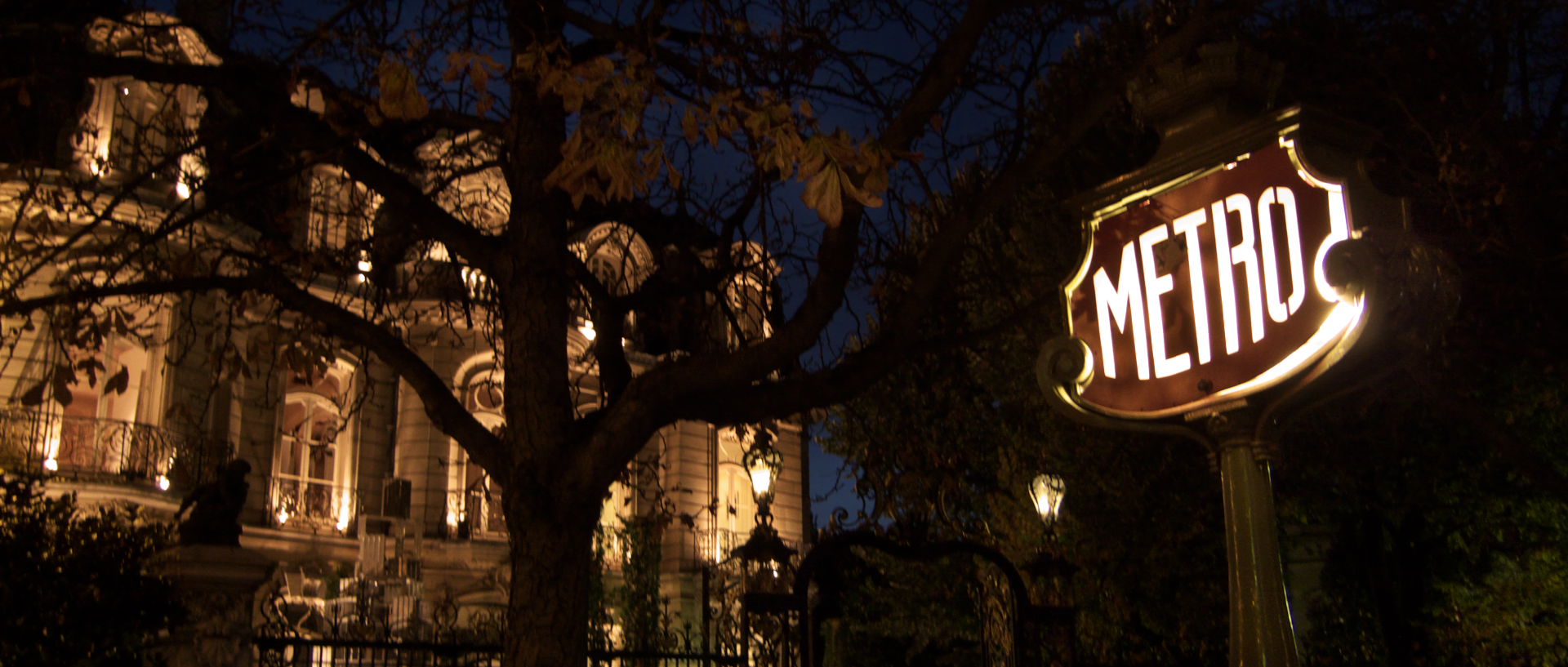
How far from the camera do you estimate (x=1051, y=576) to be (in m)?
9.28

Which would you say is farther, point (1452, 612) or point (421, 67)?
point (1452, 612)

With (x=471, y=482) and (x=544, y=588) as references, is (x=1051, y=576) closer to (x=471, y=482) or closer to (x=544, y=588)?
(x=544, y=588)

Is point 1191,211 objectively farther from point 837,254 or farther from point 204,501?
point 204,501

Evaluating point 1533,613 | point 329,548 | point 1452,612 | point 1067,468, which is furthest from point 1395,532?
point 329,548

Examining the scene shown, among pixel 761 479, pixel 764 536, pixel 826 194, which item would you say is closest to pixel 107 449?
pixel 761 479

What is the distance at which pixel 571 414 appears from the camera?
711 cm

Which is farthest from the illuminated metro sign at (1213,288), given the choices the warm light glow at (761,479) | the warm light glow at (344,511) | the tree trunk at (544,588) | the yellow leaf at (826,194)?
the warm light glow at (344,511)

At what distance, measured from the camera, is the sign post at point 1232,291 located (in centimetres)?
399

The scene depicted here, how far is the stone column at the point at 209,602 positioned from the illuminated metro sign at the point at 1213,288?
20.5ft

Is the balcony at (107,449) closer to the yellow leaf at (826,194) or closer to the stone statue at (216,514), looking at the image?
the stone statue at (216,514)

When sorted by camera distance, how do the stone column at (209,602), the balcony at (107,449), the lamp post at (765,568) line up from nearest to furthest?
the lamp post at (765,568)
the stone column at (209,602)
the balcony at (107,449)

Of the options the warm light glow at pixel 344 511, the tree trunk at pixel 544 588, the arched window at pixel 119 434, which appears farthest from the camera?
the warm light glow at pixel 344 511

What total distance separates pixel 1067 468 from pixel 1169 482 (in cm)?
125

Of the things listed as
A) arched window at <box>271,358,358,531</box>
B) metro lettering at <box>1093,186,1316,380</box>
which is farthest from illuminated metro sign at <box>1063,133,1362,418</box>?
arched window at <box>271,358,358,531</box>
